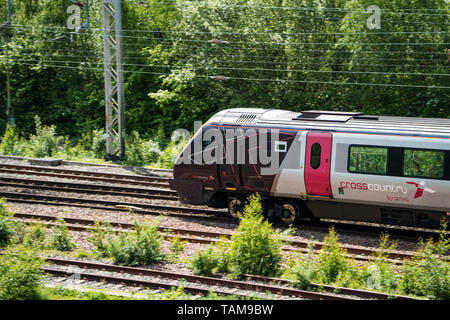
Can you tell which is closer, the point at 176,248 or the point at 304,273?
the point at 304,273

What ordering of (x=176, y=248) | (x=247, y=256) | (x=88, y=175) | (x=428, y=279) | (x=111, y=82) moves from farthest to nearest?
(x=111, y=82) < (x=88, y=175) < (x=176, y=248) < (x=247, y=256) < (x=428, y=279)

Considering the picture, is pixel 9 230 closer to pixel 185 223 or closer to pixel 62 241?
pixel 62 241

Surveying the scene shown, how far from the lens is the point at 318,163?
47.1ft

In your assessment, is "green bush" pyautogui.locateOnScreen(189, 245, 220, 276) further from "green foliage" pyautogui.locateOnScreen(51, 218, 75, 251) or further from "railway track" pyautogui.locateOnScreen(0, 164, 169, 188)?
"railway track" pyautogui.locateOnScreen(0, 164, 169, 188)

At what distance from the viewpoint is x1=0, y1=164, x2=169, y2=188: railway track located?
64.8ft

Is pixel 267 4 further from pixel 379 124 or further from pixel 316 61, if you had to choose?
pixel 379 124

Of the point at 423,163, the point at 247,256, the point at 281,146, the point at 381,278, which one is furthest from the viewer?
the point at 281,146

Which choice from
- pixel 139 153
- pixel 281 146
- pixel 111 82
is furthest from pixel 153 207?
pixel 111 82

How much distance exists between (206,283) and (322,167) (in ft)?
16.4

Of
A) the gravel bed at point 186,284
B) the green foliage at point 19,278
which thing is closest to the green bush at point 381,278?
the gravel bed at point 186,284

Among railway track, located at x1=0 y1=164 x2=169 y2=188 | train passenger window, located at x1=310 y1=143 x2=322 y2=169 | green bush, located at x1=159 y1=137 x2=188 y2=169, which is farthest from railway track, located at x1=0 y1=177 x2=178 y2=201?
train passenger window, located at x1=310 y1=143 x2=322 y2=169
